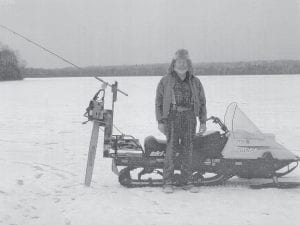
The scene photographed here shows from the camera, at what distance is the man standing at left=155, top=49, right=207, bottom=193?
6.23 m

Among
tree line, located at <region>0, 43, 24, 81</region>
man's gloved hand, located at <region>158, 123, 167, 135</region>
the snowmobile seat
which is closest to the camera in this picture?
man's gloved hand, located at <region>158, 123, 167, 135</region>

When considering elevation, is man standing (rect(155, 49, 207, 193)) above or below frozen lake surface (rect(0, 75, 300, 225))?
above

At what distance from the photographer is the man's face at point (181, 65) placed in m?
6.19

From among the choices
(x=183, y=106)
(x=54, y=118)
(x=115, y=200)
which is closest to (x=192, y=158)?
(x=183, y=106)

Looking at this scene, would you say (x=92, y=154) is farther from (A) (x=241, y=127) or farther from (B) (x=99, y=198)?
(A) (x=241, y=127)

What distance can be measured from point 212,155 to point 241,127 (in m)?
0.55

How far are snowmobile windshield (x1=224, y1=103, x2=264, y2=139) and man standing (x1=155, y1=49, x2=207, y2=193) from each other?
55cm

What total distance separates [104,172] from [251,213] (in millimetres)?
2861

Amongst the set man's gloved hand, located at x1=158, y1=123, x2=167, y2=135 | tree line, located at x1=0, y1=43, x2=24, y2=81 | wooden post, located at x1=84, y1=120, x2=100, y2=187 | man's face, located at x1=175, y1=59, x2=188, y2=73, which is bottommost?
wooden post, located at x1=84, y1=120, x2=100, y2=187

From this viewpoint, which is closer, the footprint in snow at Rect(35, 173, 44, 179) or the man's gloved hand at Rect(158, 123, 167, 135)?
the man's gloved hand at Rect(158, 123, 167, 135)

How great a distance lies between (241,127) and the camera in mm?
6559

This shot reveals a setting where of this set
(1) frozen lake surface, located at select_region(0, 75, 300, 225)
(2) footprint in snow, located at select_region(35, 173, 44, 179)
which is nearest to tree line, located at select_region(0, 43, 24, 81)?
(1) frozen lake surface, located at select_region(0, 75, 300, 225)

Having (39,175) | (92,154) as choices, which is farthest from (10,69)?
(92,154)

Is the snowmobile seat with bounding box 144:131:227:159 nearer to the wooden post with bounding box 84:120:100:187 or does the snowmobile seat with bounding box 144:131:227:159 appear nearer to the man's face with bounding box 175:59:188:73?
the wooden post with bounding box 84:120:100:187
